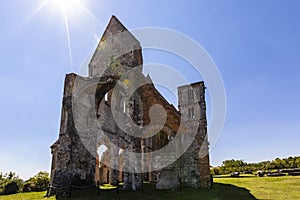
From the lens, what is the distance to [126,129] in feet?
55.5

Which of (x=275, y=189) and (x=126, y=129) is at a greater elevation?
(x=126, y=129)

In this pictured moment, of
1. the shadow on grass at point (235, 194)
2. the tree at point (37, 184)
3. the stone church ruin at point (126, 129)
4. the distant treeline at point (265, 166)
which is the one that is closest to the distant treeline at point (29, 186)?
the tree at point (37, 184)

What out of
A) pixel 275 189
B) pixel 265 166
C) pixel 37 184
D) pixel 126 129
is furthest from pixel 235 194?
pixel 265 166

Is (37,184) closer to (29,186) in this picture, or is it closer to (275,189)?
(29,186)

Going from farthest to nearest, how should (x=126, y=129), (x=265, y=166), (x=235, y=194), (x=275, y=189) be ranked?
1. (x=265, y=166)
2. (x=126, y=129)
3. (x=275, y=189)
4. (x=235, y=194)

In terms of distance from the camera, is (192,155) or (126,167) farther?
(192,155)

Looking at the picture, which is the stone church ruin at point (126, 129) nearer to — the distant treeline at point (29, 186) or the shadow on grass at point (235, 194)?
the shadow on grass at point (235, 194)

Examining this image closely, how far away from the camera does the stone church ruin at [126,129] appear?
16500mm

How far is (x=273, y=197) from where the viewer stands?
13.3 meters

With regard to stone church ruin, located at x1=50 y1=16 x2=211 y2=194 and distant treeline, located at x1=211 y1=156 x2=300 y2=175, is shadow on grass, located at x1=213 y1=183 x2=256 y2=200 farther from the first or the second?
distant treeline, located at x1=211 y1=156 x2=300 y2=175

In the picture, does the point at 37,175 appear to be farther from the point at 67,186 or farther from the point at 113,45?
the point at 113,45

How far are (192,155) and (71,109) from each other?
952 cm

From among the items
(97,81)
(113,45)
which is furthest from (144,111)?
(113,45)

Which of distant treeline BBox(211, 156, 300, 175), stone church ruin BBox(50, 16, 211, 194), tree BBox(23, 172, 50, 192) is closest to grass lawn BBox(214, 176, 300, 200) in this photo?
stone church ruin BBox(50, 16, 211, 194)
